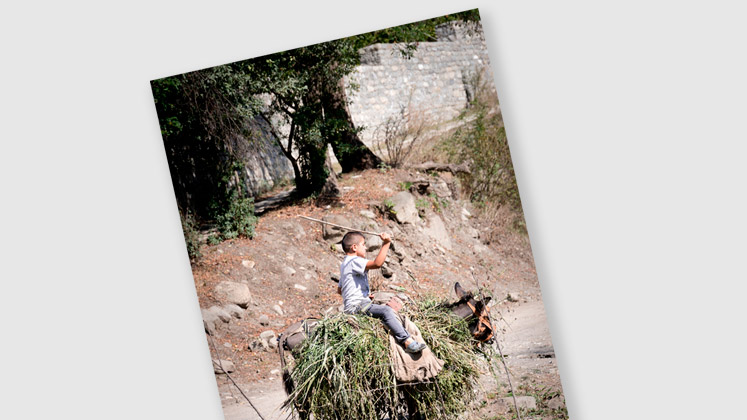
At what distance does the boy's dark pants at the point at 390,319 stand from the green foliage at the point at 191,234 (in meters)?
1.47

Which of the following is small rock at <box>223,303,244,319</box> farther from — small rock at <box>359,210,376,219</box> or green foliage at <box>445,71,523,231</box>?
green foliage at <box>445,71,523,231</box>

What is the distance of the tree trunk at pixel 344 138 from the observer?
202 inches

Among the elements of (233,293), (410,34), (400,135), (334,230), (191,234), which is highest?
(410,34)

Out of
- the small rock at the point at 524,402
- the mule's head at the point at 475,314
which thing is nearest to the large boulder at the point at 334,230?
the mule's head at the point at 475,314

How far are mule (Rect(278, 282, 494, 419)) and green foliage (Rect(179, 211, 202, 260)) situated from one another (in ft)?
3.34

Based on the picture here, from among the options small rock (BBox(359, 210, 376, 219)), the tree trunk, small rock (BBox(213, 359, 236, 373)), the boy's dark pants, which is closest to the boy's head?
the boy's dark pants

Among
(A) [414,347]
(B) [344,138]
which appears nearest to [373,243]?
(B) [344,138]

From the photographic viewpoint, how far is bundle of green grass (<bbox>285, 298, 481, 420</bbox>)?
384 cm

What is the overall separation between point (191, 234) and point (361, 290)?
135cm

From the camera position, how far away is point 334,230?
17.0 ft

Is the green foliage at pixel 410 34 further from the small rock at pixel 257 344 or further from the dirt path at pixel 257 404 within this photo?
the dirt path at pixel 257 404

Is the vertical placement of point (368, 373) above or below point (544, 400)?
above

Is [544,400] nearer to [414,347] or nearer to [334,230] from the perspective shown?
[414,347]

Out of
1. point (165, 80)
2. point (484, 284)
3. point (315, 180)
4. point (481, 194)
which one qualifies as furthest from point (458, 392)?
point (165, 80)
